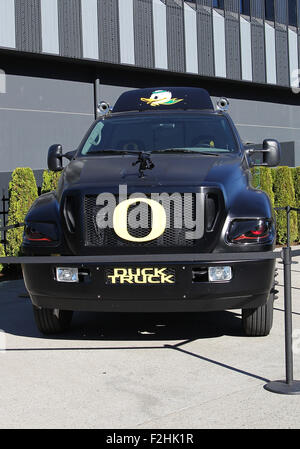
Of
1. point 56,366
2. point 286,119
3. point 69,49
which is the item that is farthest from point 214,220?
point 286,119

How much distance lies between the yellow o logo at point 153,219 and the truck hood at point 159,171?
0.20 meters

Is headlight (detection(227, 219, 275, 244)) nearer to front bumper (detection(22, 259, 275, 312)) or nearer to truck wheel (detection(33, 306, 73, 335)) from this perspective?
front bumper (detection(22, 259, 275, 312))

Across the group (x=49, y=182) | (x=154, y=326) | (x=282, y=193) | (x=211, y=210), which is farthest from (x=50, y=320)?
(x=282, y=193)

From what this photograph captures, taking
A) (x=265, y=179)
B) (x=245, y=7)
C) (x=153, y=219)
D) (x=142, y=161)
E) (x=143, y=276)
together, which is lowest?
(x=143, y=276)

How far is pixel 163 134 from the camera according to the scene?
6879mm

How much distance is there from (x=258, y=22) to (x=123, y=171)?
17.5 meters

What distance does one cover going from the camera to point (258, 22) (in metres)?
21.8

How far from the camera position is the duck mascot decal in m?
7.72

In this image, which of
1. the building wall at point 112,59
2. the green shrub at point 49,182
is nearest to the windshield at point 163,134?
the green shrub at point 49,182

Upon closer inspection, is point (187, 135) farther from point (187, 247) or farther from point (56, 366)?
point (56, 366)

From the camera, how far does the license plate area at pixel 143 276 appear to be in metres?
5.27

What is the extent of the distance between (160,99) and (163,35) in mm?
11134

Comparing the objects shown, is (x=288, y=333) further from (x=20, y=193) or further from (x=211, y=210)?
(x=20, y=193)

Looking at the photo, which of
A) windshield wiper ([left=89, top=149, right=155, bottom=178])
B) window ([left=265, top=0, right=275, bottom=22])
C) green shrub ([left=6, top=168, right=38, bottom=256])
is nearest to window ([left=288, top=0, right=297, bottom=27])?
window ([left=265, top=0, right=275, bottom=22])
